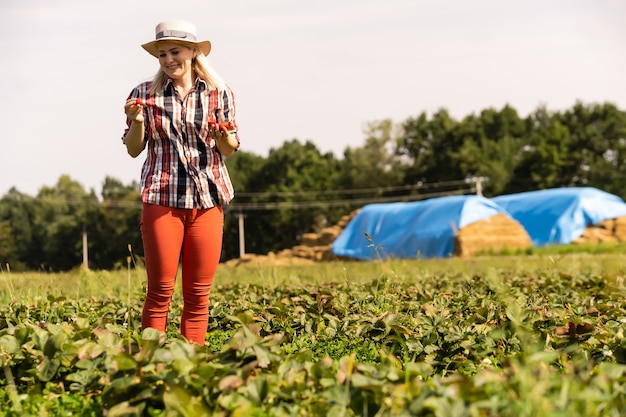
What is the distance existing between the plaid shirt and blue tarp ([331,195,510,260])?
16553 millimetres

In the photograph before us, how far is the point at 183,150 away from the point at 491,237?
19.3 metres

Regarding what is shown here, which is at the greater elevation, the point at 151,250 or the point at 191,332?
the point at 151,250

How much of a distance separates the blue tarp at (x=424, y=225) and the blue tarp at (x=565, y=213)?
213cm

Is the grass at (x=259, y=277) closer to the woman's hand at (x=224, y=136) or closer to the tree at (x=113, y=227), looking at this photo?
the woman's hand at (x=224, y=136)

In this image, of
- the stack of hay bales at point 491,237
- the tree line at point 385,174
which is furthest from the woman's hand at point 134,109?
the tree line at point 385,174

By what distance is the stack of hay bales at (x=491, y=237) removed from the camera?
2159cm

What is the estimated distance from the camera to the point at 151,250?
3.91 meters

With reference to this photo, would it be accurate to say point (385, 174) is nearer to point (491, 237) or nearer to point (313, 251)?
point (313, 251)

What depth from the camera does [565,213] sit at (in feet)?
78.5

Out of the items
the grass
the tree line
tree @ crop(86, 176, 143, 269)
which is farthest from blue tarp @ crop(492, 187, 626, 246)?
tree @ crop(86, 176, 143, 269)

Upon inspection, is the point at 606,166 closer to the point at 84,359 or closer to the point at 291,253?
the point at 291,253

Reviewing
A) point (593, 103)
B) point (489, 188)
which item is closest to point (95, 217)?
point (489, 188)

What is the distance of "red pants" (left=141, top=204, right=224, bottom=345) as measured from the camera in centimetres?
390

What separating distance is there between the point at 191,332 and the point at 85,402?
52.1 inches
